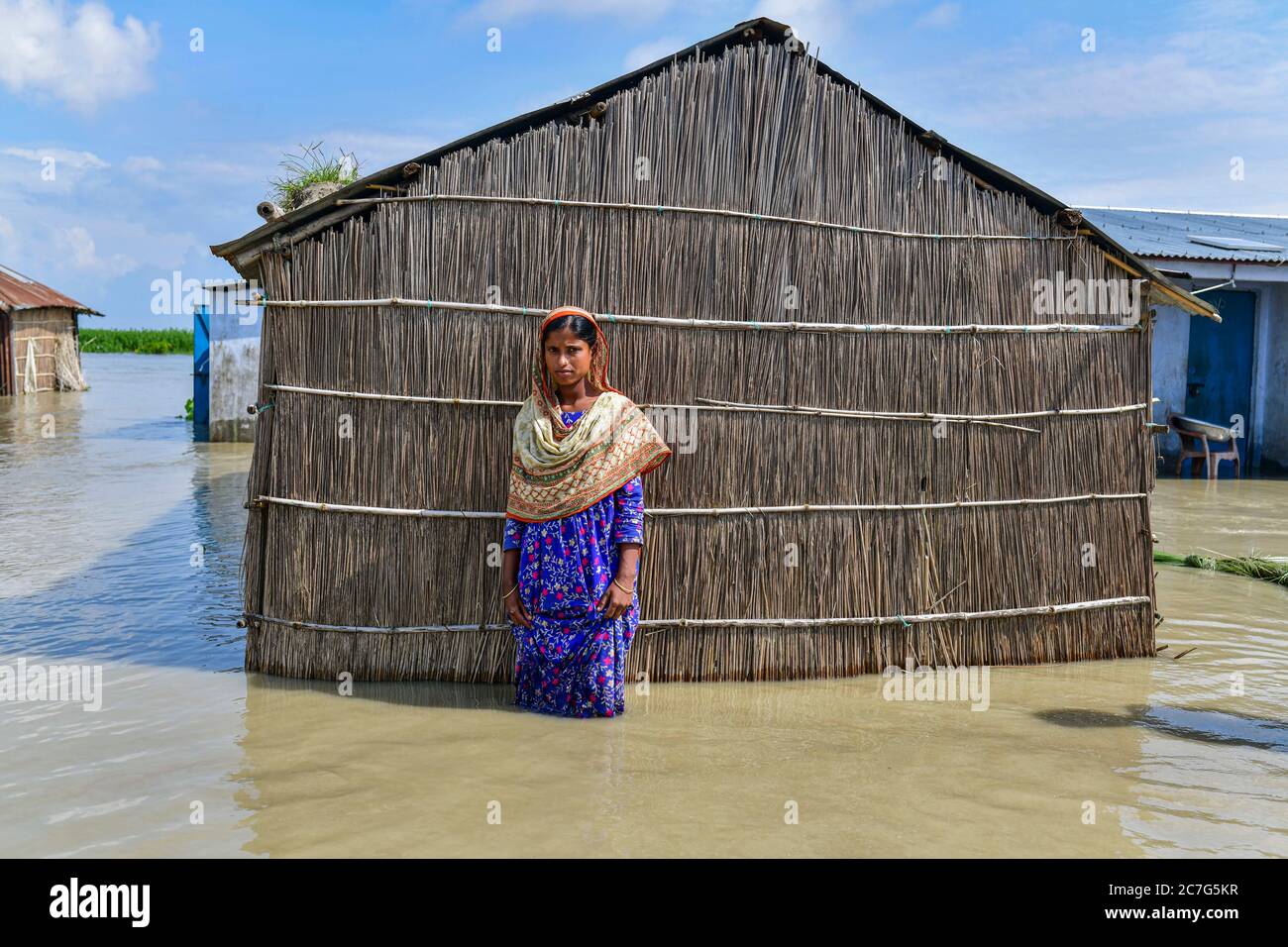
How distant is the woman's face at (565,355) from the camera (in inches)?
174

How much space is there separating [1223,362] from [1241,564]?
22.5ft

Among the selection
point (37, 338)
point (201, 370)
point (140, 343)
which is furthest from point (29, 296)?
point (140, 343)

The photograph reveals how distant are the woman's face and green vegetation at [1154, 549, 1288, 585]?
5884 millimetres

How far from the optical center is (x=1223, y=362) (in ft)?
44.6

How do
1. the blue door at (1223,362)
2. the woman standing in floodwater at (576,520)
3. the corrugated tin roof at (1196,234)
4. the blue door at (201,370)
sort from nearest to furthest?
the woman standing in floodwater at (576,520), the corrugated tin roof at (1196,234), the blue door at (1223,362), the blue door at (201,370)

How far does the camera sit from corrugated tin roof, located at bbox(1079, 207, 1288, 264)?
1222 centimetres

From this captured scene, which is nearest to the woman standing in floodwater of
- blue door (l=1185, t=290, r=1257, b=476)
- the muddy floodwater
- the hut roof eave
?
the muddy floodwater

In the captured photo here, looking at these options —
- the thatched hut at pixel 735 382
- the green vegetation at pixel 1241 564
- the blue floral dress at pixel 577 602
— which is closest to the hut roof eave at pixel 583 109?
the thatched hut at pixel 735 382

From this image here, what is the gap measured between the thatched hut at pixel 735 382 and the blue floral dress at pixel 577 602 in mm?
434
